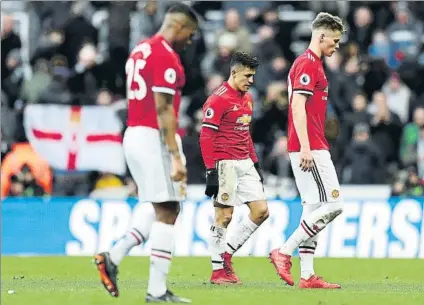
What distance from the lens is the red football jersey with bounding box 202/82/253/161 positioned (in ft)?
45.2

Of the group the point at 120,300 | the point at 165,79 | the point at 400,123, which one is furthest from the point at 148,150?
the point at 400,123

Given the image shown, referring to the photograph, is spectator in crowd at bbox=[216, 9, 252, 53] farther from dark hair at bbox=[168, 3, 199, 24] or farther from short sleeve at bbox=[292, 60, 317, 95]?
dark hair at bbox=[168, 3, 199, 24]

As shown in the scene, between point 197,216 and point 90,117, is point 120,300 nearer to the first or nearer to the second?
point 197,216

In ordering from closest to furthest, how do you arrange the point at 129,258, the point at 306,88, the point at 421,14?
the point at 306,88 → the point at 129,258 → the point at 421,14

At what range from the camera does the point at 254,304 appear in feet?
36.8

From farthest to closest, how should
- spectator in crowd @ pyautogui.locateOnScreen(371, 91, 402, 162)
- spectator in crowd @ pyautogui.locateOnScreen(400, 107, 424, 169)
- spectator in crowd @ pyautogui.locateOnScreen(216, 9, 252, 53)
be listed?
spectator in crowd @ pyautogui.locateOnScreen(216, 9, 252, 53)
spectator in crowd @ pyautogui.locateOnScreen(371, 91, 402, 162)
spectator in crowd @ pyautogui.locateOnScreen(400, 107, 424, 169)

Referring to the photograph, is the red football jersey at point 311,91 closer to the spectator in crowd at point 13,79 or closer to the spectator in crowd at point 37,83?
the spectator in crowd at point 37,83

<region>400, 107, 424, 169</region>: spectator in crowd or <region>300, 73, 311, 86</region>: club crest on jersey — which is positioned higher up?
<region>300, 73, 311, 86</region>: club crest on jersey

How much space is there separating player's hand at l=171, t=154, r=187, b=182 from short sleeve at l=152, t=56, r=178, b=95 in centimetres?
54

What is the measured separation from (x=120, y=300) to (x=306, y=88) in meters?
3.05

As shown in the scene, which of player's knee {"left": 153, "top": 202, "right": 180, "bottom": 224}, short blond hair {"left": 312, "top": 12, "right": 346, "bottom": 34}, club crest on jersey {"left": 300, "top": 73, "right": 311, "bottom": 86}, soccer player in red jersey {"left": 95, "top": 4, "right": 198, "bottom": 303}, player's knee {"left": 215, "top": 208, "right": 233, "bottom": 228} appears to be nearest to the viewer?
soccer player in red jersey {"left": 95, "top": 4, "right": 198, "bottom": 303}

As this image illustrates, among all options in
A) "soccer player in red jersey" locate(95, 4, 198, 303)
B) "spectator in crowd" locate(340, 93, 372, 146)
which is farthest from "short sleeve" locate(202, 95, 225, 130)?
"spectator in crowd" locate(340, 93, 372, 146)

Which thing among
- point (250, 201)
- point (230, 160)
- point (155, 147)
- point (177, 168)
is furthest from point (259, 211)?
point (177, 168)

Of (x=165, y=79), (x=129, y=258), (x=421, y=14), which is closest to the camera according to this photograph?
(x=165, y=79)
